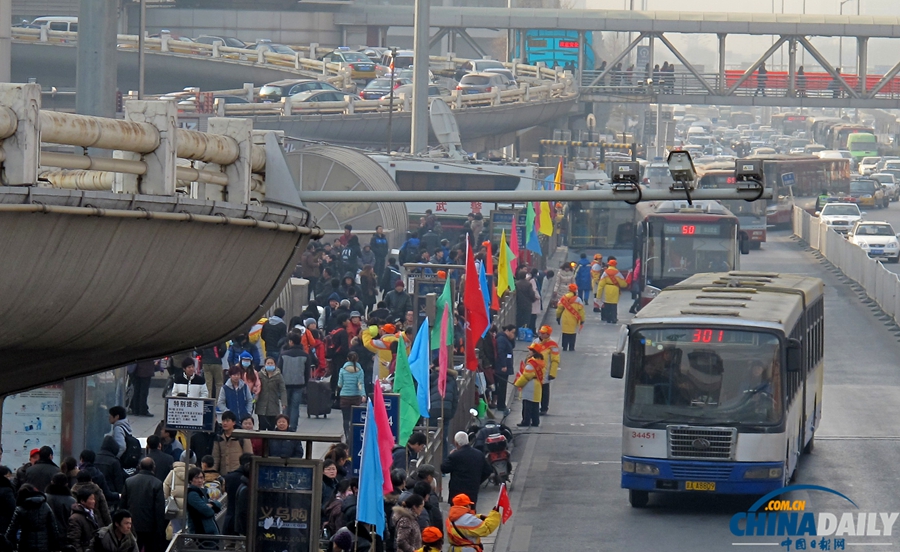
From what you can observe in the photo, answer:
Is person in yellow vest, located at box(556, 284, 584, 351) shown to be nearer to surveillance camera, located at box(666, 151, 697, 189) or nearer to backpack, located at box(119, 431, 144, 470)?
backpack, located at box(119, 431, 144, 470)

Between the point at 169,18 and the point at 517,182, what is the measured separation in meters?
45.7

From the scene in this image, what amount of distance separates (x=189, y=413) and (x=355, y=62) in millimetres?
56108

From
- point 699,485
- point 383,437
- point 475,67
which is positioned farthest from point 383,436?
point 475,67

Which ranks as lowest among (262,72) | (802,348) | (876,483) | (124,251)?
(876,483)

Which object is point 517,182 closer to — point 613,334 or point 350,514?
point 613,334

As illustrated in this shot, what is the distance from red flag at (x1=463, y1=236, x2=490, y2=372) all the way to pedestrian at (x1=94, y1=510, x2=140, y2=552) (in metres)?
10.3

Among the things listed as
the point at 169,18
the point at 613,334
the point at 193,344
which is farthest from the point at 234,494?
the point at 169,18

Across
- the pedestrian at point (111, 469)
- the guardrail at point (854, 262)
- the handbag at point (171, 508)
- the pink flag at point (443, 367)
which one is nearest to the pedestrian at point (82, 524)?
the handbag at point (171, 508)

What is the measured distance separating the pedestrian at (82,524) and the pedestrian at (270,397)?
6650 millimetres

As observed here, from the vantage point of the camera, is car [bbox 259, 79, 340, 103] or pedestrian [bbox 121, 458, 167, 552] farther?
car [bbox 259, 79, 340, 103]

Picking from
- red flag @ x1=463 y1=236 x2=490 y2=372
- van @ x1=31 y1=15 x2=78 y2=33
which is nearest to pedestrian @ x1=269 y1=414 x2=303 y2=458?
red flag @ x1=463 y1=236 x2=490 y2=372

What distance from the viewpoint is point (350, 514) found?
1418 centimetres

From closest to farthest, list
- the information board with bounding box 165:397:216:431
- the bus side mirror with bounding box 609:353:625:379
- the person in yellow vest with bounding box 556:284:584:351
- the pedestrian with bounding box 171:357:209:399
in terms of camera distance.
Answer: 1. the information board with bounding box 165:397:216:431
2. the bus side mirror with bounding box 609:353:625:379
3. the pedestrian with bounding box 171:357:209:399
4. the person in yellow vest with bounding box 556:284:584:351

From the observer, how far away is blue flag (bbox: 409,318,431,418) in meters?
18.4
